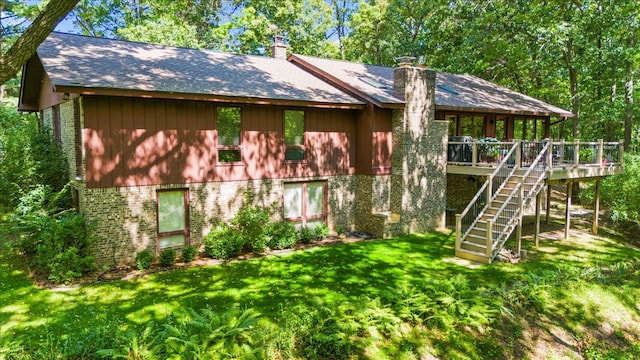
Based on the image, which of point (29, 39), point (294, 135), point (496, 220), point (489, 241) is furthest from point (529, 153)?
point (29, 39)

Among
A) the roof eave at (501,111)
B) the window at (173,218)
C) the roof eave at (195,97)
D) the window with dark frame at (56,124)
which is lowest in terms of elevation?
the window at (173,218)

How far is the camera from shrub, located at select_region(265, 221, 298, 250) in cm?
1228

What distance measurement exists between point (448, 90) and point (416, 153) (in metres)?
5.20

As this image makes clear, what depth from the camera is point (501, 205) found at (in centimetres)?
1220

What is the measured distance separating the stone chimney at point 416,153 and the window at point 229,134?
5490 mm

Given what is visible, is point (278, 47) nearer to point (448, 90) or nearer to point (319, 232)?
point (448, 90)

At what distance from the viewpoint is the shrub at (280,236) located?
12.3 m

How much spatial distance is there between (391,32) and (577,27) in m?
13.4

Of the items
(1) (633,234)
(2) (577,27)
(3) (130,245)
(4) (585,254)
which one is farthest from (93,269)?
(2) (577,27)

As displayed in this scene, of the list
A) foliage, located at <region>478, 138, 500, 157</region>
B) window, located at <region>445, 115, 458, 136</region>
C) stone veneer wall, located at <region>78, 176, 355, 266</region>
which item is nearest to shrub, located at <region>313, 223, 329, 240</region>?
stone veneer wall, located at <region>78, 176, 355, 266</region>

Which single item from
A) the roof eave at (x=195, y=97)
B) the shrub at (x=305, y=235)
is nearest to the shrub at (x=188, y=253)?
the shrub at (x=305, y=235)

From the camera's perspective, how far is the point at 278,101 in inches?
481

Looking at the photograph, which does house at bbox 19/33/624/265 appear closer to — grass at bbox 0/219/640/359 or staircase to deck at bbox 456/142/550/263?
grass at bbox 0/219/640/359

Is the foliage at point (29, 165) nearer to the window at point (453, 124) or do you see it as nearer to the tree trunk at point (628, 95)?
the window at point (453, 124)
